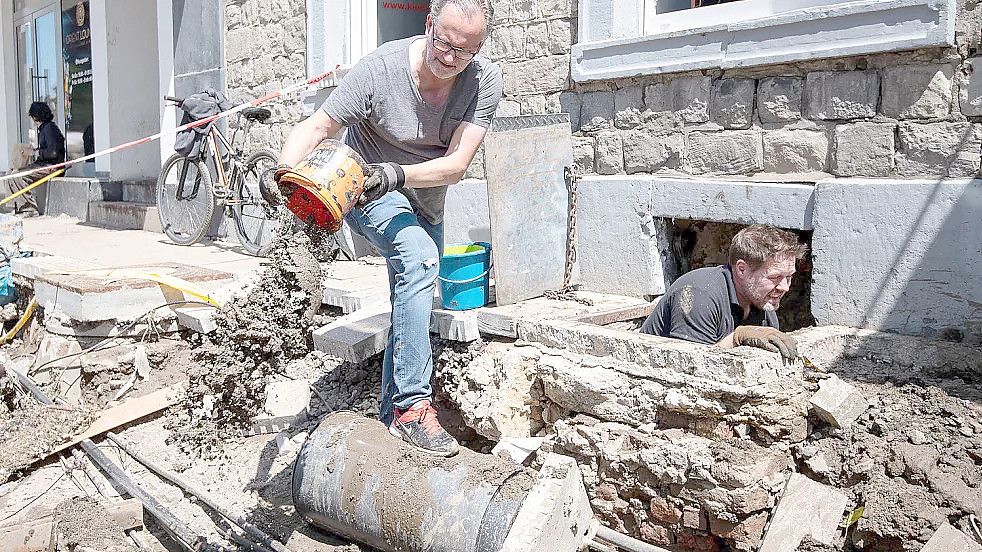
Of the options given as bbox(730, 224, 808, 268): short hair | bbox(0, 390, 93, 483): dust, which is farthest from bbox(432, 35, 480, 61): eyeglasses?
bbox(0, 390, 93, 483): dust

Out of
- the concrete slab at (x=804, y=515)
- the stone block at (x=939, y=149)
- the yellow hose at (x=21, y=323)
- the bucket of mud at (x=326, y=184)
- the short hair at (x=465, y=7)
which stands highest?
the short hair at (x=465, y=7)

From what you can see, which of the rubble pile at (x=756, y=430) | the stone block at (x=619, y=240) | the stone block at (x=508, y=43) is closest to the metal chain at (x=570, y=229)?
the stone block at (x=619, y=240)

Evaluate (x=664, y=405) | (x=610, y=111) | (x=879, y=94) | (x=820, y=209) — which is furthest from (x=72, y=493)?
(x=879, y=94)

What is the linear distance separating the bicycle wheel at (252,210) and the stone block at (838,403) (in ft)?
16.7

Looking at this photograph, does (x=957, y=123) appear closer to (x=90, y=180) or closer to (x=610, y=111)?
(x=610, y=111)

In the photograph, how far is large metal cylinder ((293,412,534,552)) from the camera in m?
3.22

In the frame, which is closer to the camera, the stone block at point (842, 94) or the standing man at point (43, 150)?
the stone block at point (842, 94)

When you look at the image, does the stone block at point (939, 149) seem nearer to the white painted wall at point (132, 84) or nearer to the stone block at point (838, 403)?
the stone block at point (838, 403)

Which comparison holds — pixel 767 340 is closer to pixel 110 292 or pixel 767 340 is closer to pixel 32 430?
pixel 32 430

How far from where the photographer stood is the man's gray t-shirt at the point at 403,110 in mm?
3596

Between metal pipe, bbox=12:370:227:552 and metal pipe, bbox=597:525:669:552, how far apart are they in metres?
1.64

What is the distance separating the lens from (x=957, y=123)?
3.87 metres

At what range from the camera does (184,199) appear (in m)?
8.77

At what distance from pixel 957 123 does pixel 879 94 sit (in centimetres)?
39
